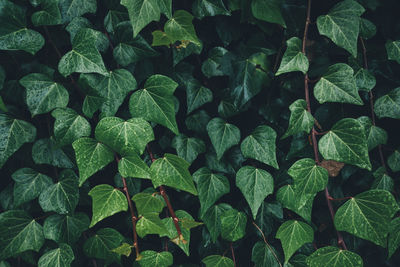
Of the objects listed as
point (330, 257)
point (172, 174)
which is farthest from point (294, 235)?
point (172, 174)

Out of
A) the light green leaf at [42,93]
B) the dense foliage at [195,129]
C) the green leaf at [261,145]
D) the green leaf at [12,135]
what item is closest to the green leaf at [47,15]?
the dense foliage at [195,129]

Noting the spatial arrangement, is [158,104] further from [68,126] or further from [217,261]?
[217,261]

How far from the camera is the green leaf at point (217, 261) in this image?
97 centimetres

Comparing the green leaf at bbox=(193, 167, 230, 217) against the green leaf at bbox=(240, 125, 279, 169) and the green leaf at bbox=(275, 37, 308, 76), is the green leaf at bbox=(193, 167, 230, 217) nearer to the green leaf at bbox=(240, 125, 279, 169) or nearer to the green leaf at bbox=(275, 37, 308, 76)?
the green leaf at bbox=(240, 125, 279, 169)

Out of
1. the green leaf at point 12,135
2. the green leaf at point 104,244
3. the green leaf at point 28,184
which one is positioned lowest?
the green leaf at point 104,244

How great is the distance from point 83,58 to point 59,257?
51cm

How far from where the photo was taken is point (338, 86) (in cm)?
88

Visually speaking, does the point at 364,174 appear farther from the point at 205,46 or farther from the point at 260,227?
the point at 205,46

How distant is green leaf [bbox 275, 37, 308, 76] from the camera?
878 millimetres

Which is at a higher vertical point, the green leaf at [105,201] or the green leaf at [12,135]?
the green leaf at [12,135]

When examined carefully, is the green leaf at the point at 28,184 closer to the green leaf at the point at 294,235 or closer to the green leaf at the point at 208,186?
the green leaf at the point at 208,186

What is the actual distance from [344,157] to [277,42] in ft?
1.28

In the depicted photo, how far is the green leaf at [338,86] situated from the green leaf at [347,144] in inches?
2.4

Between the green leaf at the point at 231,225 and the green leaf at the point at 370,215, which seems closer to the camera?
the green leaf at the point at 370,215
